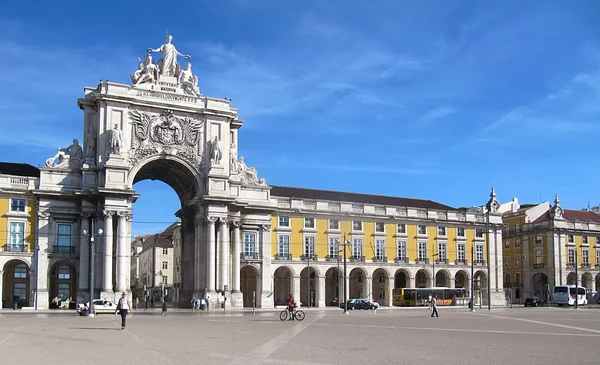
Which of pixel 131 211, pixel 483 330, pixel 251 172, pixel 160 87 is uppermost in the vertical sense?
pixel 160 87

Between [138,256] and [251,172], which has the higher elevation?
[251,172]

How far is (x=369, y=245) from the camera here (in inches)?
3376

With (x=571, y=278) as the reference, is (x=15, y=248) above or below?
above

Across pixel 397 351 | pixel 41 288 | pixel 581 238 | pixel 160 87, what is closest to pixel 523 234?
pixel 581 238

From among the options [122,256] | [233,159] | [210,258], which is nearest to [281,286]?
[210,258]

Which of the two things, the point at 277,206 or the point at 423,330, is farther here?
the point at 277,206

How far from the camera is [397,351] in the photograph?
22641 millimetres

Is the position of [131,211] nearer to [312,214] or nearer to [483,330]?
[312,214]

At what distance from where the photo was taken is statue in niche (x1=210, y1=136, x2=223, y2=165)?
72.4 metres

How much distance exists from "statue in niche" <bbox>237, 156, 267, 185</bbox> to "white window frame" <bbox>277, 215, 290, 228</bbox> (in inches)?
177

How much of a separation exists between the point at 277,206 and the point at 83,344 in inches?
2160

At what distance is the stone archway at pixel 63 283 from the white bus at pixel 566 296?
5706 cm

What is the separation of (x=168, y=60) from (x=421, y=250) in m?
38.0

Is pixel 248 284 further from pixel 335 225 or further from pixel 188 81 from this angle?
pixel 188 81
